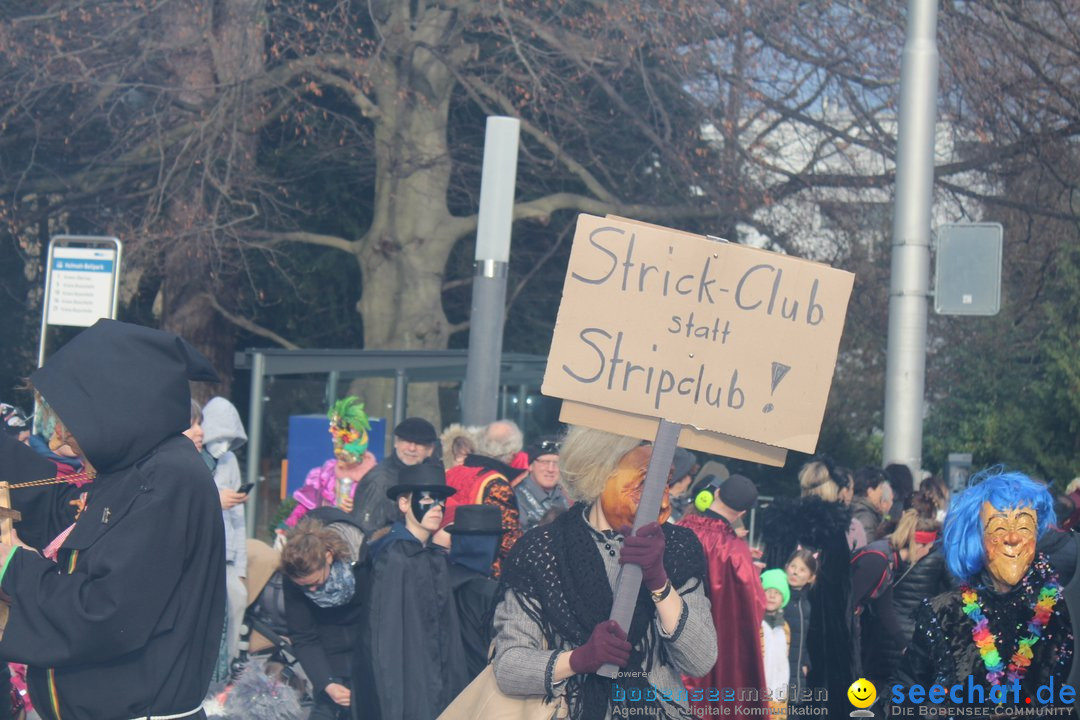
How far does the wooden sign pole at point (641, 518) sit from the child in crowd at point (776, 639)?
314 centimetres

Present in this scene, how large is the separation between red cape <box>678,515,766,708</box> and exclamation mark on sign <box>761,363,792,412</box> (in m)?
1.95

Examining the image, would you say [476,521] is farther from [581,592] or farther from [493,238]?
[493,238]

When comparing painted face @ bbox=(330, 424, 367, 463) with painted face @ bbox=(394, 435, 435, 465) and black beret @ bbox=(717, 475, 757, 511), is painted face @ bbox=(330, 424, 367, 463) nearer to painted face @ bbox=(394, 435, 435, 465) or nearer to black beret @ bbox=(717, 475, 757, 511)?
painted face @ bbox=(394, 435, 435, 465)

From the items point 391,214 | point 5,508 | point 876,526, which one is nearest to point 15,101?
point 391,214

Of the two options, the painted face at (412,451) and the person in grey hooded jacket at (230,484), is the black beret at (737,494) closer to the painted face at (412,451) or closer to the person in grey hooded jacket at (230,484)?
the person in grey hooded jacket at (230,484)

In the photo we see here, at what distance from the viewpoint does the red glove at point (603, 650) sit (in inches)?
139

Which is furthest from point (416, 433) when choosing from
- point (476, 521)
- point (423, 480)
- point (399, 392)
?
point (399, 392)

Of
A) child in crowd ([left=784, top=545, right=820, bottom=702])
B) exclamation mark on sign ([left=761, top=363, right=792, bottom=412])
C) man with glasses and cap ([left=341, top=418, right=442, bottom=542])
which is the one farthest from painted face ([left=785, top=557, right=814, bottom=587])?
exclamation mark on sign ([left=761, top=363, right=792, bottom=412])

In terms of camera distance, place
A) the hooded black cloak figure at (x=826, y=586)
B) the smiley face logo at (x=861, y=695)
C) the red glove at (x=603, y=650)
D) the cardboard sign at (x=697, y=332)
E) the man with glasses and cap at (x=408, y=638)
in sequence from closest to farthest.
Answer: the red glove at (x=603, y=650) → the cardboard sign at (x=697, y=332) → the man with glasses and cap at (x=408, y=638) → the smiley face logo at (x=861, y=695) → the hooded black cloak figure at (x=826, y=586)

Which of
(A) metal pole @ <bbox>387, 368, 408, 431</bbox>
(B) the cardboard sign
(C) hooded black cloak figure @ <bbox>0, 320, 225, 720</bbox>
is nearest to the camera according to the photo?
(C) hooded black cloak figure @ <bbox>0, 320, 225, 720</bbox>

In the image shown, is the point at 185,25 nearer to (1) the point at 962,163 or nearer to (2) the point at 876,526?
(1) the point at 962,163

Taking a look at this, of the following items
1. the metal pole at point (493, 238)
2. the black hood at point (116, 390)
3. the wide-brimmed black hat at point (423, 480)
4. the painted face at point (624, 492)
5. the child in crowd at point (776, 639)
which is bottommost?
the child in crowd at point (776, 639)

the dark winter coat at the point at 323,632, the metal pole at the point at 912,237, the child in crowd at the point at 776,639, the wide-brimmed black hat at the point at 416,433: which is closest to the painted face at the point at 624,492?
the dark winter coat at the point at 323,632

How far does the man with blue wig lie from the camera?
4.06 meters
